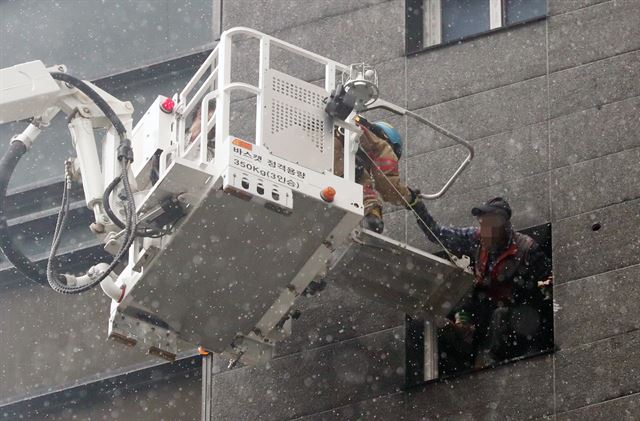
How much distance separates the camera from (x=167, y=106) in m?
14.2

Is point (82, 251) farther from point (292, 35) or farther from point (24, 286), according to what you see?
point (292, 35)

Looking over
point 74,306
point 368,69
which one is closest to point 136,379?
point 74,306

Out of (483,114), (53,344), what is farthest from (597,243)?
(53,344)

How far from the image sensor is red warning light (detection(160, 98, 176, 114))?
46.5 feet

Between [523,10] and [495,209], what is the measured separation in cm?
275

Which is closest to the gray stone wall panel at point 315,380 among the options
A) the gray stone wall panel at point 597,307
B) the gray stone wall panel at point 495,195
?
the gray stone wall panel at point 495,195

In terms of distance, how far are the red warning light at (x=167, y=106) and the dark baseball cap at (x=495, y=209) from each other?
2575 mm

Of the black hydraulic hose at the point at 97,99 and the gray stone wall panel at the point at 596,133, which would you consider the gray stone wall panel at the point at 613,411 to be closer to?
the gray stone wall panel at the point at 596,133

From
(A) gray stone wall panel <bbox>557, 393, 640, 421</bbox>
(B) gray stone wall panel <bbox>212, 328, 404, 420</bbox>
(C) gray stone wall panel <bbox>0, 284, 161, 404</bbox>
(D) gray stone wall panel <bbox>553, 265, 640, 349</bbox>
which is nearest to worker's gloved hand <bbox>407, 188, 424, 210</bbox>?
(B) gray stone wall panel <bbox>212, 328, 404, 420</bbox>

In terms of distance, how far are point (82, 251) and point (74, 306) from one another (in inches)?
22.9

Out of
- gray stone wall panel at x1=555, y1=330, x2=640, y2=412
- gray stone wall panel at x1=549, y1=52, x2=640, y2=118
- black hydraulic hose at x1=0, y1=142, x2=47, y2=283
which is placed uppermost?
gray stone wall panel at x1=549, y1=52, x2=640, y2=118

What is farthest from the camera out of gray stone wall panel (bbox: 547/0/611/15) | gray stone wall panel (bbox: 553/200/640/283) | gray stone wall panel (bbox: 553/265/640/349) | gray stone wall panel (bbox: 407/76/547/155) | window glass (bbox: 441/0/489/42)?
window glass (bbox: 441/0/489/42)

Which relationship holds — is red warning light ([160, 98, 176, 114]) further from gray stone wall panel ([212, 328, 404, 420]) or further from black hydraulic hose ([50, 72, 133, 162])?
gray stone wall panel ([212, 328, 404, 420])

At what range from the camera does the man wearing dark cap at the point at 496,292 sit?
572 inches
